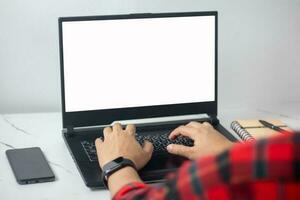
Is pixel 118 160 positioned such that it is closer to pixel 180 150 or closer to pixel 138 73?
pixel 180 150

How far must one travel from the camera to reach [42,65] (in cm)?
168

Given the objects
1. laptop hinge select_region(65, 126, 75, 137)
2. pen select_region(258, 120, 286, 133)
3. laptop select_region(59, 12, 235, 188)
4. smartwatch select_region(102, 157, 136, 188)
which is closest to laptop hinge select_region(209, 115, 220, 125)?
laptop select_region(59, 12, 235, 188)

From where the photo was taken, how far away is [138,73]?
1555mm

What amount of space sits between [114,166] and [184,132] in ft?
0.98

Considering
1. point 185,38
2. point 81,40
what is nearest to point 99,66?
point 81,40

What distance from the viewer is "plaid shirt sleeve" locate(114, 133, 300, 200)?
61cm

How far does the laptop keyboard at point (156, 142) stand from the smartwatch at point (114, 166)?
0.18 metres

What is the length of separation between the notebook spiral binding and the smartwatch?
1.36 feet

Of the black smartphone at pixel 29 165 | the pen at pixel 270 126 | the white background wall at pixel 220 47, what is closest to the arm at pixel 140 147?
the black smartphone at pixel 29 165

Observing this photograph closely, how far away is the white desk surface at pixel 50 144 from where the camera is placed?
1241 mm

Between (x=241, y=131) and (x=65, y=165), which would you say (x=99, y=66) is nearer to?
(x=65, y=165)

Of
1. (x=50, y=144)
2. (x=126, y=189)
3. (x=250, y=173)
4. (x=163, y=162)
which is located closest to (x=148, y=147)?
(x=163, y=162)

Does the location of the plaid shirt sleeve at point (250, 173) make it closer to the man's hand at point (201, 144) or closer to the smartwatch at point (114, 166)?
the smartwatch at point (114, 166)

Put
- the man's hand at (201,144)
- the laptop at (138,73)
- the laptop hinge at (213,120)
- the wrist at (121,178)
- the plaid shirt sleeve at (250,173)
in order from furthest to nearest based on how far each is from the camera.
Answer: the laptop hinge at (213,120), the laptop at (138,73), the man's hand at (201,144), the wrist at (121,178), the plaid shirt sleeve at (250,173)
